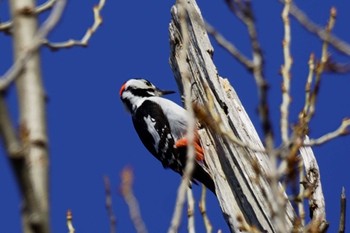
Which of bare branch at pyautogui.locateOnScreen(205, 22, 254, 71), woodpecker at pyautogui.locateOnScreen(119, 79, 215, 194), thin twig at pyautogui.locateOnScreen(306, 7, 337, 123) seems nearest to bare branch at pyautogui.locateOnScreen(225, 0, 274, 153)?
bare branch at pyautogui.locateOnScreen(205, 22, 254, 71)

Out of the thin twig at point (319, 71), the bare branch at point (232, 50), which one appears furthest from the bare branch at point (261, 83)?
the thin twig at point (319, 71)

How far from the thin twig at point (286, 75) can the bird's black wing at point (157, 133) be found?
413cm

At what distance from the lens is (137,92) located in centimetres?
689

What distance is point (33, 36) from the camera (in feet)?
4.17

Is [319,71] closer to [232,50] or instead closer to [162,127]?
[232,50]

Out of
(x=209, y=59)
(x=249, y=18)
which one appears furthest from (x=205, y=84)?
(x=249, y=18)

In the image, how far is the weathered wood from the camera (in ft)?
13.7

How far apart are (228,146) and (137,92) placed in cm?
256

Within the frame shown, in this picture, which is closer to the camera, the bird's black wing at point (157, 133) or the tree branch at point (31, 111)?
the tree branch at point (31, 111)

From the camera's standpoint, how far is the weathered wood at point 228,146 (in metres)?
4.17

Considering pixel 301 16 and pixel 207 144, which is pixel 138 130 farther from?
pixel 301 16

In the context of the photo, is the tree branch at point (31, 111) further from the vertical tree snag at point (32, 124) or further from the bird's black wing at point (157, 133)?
the bird's black wing at point (157, 133)

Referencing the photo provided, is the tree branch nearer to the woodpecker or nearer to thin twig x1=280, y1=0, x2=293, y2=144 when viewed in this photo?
thin twig x1=280, y1=0, x2=293, y2=144

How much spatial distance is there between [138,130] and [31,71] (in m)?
5.26
